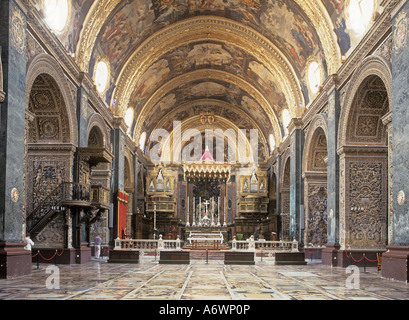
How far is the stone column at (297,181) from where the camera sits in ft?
79.9

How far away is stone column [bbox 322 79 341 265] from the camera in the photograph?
58.2 feet

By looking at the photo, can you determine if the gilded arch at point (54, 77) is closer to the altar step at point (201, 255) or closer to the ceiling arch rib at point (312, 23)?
the ceiling arch rib at point (312, 23)

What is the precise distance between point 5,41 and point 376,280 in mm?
10895

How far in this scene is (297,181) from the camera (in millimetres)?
24656

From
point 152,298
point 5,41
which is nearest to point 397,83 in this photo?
point 152,298

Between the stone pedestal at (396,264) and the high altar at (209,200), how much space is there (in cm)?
2028

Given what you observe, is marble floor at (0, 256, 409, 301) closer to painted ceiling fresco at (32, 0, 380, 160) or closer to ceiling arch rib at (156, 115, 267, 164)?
painted ceiling fresco at (32, 0, 380, 160)

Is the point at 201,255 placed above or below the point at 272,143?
below

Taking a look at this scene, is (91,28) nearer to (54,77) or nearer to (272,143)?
(54,77)

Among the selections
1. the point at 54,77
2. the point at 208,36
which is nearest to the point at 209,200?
the point at 208,36

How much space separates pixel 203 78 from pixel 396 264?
76.1ft

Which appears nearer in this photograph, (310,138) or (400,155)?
(400,155)

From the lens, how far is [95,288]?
9625 mm

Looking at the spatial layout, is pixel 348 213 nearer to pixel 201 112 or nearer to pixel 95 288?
pixel 95 288
